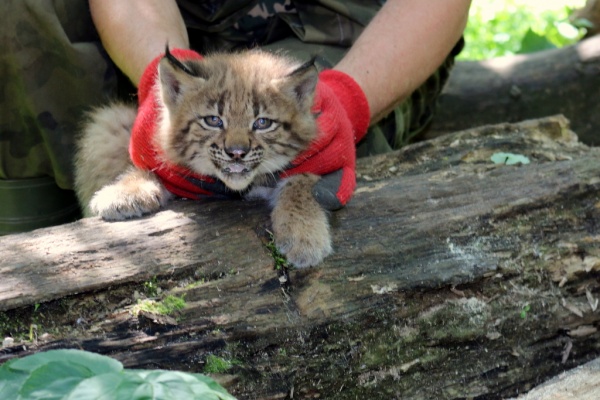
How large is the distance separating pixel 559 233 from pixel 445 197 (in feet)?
1.56

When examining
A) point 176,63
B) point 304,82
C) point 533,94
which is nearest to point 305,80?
point 304,82

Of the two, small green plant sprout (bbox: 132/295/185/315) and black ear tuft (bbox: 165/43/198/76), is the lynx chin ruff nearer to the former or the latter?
black ear tuft (bbox: 165/43/198/76)

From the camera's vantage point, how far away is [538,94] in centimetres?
571

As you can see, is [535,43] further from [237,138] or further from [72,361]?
[72,361]

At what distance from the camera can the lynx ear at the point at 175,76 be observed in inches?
114

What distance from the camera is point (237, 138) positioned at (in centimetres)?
290

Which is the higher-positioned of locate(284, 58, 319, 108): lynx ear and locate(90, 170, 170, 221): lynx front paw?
locate(284, 58, 319, 108): lynx ear

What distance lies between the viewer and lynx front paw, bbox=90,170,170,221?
2.97m

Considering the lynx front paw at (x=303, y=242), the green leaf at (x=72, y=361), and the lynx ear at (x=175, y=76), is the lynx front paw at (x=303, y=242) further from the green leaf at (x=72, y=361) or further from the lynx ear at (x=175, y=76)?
the green leaf at (x=72, y=361)

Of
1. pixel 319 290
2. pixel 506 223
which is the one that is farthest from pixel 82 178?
pixel 506 223

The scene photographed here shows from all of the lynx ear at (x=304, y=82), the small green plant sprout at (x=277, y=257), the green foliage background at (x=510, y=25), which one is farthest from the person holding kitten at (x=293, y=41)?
the green foliage background at (x=510, y=25)

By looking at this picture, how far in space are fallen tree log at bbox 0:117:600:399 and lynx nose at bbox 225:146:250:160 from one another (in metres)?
0.25

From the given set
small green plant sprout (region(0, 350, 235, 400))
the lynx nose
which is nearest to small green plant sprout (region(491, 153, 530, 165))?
the lynx nose

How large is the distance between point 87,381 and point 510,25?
8132 millimetres
